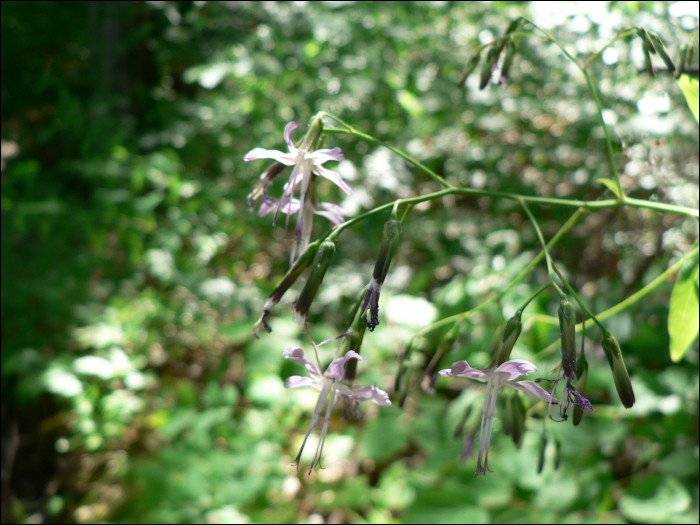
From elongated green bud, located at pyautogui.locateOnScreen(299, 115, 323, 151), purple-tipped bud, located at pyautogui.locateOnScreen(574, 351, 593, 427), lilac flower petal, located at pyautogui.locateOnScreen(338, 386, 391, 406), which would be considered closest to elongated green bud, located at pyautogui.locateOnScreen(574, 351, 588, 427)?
purple-tipped bud, located at pyautogui.locateOnScreen(574, 351, 593, 427)

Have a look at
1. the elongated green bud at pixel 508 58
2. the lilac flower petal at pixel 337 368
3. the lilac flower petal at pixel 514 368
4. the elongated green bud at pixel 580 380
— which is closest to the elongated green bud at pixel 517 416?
the elongated green bud at pixel 580 380

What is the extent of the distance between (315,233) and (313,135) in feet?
3.94

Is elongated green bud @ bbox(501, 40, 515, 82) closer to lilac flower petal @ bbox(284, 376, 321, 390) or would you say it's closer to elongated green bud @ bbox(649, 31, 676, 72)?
elongated green bud @ bbox(649, 31, 676, 72)

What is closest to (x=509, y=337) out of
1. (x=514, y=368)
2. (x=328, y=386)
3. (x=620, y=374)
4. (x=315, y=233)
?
(x=514, y=368)

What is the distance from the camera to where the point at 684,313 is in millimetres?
851

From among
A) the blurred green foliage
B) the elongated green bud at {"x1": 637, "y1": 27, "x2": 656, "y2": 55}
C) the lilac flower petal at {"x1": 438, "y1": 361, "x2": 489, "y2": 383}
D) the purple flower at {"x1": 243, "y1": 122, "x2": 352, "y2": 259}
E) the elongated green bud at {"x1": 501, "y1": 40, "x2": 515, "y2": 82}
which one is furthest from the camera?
the blurred green foliage

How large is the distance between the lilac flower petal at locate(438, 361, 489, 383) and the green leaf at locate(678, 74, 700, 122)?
707 millimetres

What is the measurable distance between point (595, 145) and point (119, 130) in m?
2.00

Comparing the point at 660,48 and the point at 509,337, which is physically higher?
the point at 660,48

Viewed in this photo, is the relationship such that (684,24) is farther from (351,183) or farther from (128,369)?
(128,369)

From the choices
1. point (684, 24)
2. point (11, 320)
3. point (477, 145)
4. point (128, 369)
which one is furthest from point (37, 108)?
point (684, 24)

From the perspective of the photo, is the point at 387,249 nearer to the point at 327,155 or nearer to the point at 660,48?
the point at 327,155

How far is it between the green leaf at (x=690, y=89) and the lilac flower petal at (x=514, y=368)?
0.67 meters

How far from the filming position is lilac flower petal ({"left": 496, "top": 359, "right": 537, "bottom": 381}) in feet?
1.87
